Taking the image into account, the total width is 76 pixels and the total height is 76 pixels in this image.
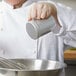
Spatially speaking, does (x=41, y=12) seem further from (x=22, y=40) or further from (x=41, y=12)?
(x=22, y=40)

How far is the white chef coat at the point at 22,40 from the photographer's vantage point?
76 centimetres

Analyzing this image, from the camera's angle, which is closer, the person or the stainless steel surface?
the stainless steel surface

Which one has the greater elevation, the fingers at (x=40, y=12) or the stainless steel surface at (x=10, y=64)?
the fingers at (x=40, y=12)

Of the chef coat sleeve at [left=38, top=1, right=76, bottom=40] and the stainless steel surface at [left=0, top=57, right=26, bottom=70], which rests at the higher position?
the chef coat sleeve at [left=38, top=1, right=76, bottom=40]

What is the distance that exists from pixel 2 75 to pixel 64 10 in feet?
1.45

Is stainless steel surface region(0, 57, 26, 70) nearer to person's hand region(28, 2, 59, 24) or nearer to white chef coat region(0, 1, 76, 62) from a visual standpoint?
person's hand region(28, 2, 59, 24)

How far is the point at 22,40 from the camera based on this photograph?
0.78 meters

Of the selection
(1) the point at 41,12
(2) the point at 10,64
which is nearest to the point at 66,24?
(1) the point at 41,12

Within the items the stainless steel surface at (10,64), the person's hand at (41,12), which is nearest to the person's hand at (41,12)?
the person's hand at (41,12)

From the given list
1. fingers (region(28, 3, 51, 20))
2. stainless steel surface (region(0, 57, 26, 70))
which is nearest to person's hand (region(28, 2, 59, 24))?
fingers (region(28, 3, 51, 20))

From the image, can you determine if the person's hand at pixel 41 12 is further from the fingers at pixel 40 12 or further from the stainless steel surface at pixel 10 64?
the stainless steel surface at pixel 10 64

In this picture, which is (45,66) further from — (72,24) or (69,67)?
(69,67)

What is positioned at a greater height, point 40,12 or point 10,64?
point 40,12

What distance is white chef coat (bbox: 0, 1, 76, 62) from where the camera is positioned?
2.50ft
